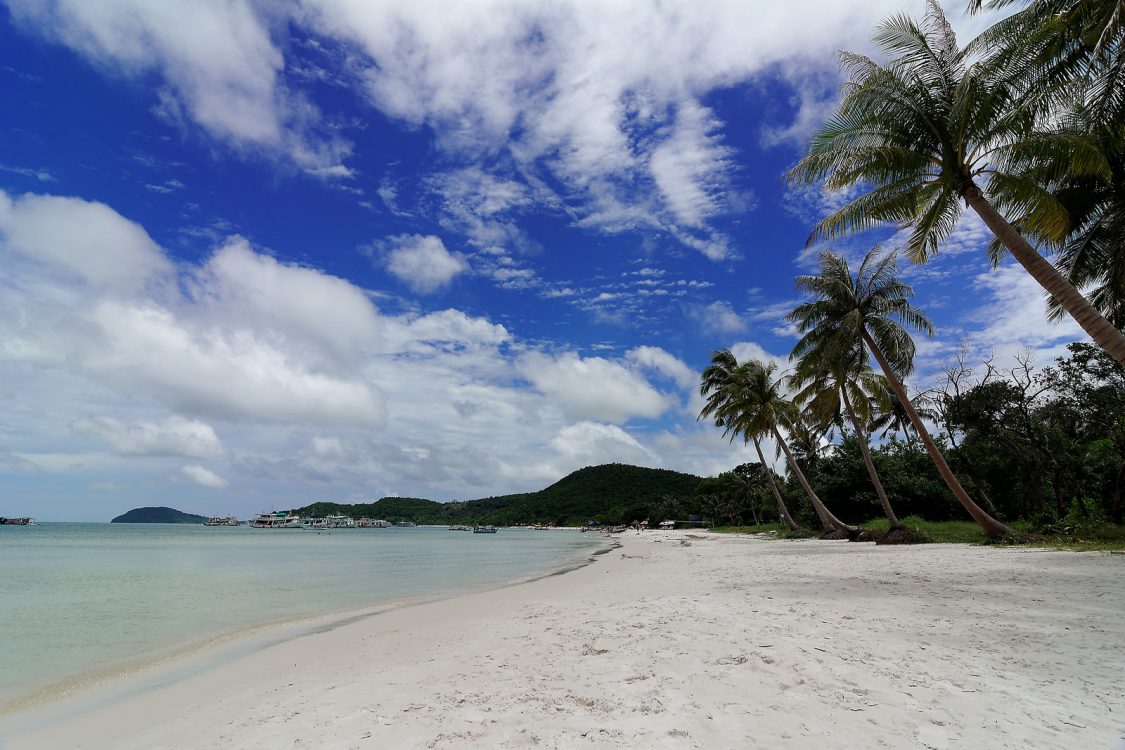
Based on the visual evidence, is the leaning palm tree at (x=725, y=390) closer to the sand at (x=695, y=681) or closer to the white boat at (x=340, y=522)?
the sand at (x=695, y=681)

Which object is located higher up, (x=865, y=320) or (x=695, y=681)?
(x=865, y=320)

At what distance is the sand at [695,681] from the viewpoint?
3867mm

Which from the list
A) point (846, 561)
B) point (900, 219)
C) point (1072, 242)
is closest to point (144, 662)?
point (846, 561)

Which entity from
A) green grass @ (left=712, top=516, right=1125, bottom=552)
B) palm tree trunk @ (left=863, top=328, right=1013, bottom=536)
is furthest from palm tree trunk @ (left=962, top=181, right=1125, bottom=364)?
palm tree trunk @ (left=863, top=328, right=1013, bottom=536)

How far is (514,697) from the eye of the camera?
16.0 feet

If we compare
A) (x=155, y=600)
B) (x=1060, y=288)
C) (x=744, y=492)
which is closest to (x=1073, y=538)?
(x=1060, y=288)

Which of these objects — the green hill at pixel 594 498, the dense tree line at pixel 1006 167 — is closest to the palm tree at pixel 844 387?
the dense tree line at pixel 1006 167

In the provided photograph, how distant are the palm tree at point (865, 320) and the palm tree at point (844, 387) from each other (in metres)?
0.34

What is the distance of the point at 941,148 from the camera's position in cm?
1165

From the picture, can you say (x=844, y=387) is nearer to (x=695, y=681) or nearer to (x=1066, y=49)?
(x=1066, y=49)

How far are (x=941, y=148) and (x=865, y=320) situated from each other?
418 inches

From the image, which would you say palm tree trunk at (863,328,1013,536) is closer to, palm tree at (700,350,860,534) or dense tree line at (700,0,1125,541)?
Answer: dense tree line at (700,0,1125,541)

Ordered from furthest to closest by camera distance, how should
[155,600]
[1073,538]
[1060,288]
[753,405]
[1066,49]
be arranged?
[753,405], [1073,538], [155,600], [1066,49], [1060,288]

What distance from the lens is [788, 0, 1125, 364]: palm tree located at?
34.5 feet
